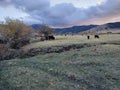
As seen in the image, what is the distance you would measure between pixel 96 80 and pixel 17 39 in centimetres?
4720

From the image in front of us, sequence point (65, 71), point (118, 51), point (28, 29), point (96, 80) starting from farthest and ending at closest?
point (28, 29)
point (118, 51)
point (65, 71)
point (96, 80)

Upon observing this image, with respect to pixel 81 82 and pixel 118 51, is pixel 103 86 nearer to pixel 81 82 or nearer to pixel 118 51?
pixel 81 82

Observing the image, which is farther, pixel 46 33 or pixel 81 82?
pixel 46 33

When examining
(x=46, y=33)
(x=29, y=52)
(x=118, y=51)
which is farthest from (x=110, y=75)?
(x=46, y=33)

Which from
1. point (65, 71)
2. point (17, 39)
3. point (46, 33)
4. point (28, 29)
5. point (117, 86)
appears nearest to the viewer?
point (117, 86)

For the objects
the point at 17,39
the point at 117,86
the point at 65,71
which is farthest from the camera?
the point at 17,39

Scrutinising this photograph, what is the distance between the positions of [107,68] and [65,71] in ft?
15.7

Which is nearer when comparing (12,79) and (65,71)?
(12,79)

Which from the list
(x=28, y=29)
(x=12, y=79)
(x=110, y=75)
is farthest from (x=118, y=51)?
(x=28, y=29)

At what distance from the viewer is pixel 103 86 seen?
2273 centimetres

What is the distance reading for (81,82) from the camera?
2375 cm

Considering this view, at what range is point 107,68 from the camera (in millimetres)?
27875

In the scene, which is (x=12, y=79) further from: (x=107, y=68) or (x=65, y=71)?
(x=107, y=68)

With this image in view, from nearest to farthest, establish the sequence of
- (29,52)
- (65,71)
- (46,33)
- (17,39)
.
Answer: (65,71) < (29,52) < (17,39) < (46,33)
